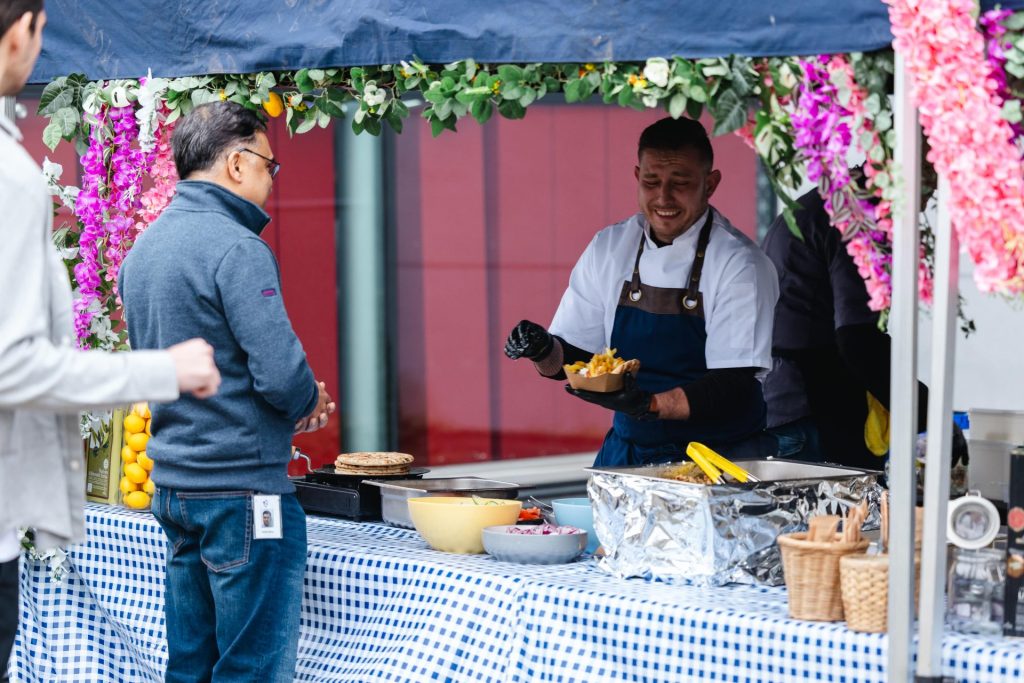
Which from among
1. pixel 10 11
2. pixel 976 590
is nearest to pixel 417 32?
pixel 10 11

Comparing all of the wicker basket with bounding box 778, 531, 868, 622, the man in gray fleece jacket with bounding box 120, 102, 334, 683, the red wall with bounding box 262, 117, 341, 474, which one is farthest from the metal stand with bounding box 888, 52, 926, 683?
the red wall with bounding box 262, 117, 341, 474

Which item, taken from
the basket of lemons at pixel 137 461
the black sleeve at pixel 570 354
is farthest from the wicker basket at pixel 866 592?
the basket of lemons at pixel 137 461

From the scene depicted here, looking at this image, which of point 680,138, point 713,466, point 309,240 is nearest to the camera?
point 713,466

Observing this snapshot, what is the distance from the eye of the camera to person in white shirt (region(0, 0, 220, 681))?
2104mm

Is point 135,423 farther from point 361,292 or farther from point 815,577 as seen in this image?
point 361,292

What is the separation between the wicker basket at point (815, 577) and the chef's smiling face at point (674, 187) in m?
1.38

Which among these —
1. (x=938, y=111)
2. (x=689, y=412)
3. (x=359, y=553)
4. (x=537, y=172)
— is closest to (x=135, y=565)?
(x=359, y=553)

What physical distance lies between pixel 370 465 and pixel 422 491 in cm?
31

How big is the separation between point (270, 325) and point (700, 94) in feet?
3.41

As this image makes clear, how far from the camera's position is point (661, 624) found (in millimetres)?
2895

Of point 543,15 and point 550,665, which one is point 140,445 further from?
point 543,15

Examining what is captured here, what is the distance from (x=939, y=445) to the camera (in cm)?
259

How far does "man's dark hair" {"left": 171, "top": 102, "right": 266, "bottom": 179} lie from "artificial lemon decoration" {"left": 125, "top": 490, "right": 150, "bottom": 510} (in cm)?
126

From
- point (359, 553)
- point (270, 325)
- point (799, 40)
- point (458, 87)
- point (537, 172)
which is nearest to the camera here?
point (799, 40)
